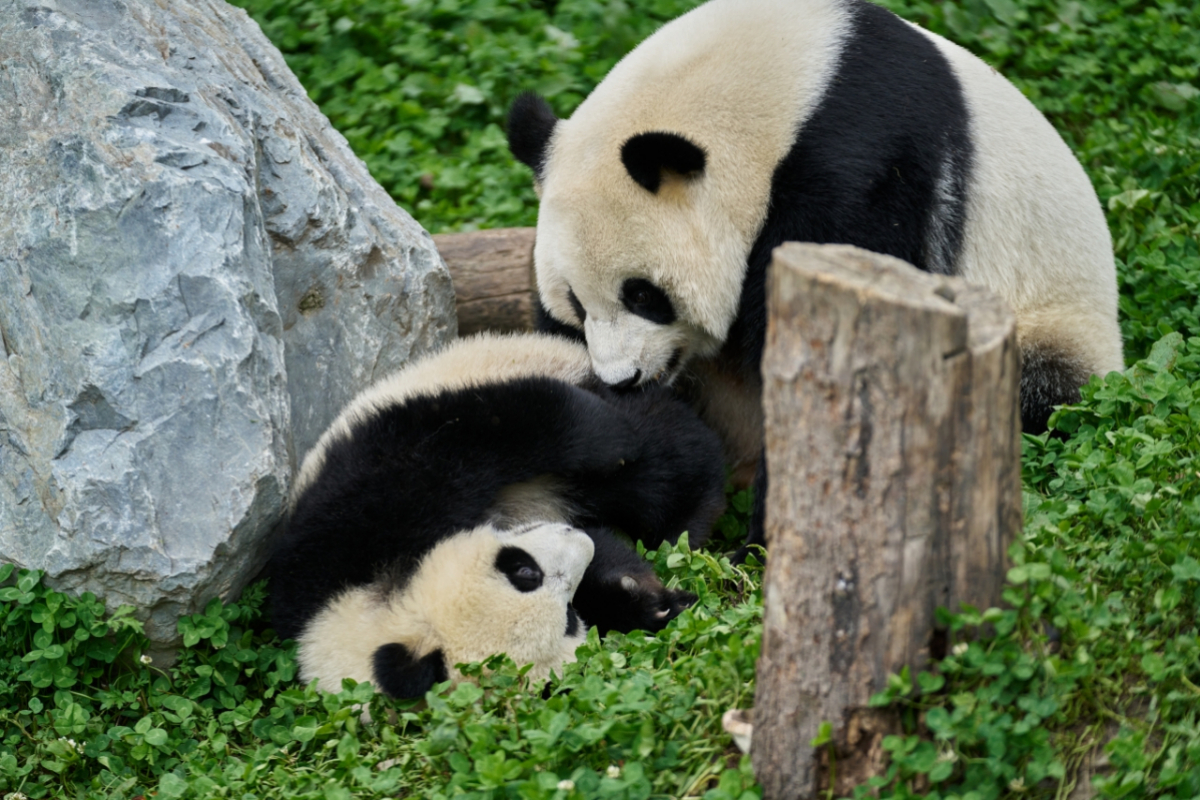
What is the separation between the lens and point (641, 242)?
3.21m

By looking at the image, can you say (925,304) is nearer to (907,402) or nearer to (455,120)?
(907,402)

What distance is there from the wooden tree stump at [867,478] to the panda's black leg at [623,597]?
1.09 meters

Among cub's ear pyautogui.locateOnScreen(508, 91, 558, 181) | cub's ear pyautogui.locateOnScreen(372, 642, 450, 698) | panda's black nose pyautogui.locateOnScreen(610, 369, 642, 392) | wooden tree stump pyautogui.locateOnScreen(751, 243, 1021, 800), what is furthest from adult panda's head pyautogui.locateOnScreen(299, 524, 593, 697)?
cub's ear pyautogui.locateOnScreen(508, 91, 558, 181)

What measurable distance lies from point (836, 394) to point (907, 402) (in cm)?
11

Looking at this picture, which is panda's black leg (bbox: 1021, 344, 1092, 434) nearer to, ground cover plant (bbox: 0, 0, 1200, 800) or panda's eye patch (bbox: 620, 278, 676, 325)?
ground cover plant (bbox: 0, 0, 1200, 800)

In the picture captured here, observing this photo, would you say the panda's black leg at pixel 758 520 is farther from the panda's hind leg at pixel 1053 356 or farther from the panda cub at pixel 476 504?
the panda's hind leg at pixel 1053 356

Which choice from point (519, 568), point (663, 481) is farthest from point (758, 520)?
point (519, 568)

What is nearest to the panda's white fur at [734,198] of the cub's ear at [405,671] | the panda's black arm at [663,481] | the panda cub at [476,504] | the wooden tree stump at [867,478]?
the panda's black arm at [663,481]

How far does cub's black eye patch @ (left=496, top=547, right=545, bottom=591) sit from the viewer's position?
2.79 metres

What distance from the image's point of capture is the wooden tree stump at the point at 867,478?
177cm

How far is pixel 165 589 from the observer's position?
111 inches

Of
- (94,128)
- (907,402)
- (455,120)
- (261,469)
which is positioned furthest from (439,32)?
(907,402)

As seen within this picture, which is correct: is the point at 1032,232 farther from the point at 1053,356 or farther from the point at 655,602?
the point at 655,602

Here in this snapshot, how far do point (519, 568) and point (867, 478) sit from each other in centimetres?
119
